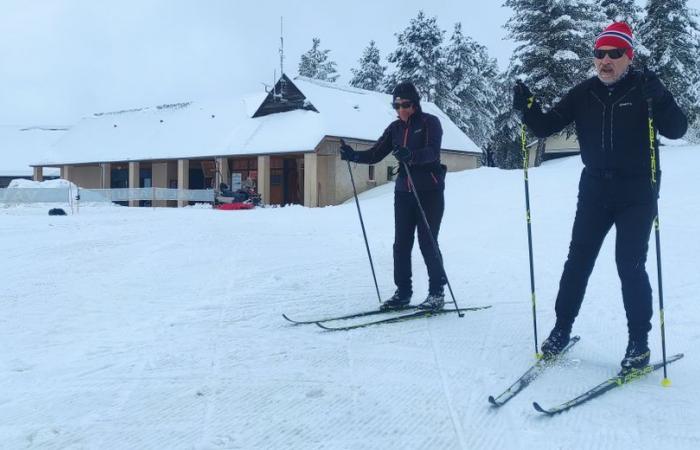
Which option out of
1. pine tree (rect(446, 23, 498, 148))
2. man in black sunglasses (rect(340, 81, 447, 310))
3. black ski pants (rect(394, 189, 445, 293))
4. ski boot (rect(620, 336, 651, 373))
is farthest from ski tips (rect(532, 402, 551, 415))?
pine tree (rect(446, 23, 498, 148))

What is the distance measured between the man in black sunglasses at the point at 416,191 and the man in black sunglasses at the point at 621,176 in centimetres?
140

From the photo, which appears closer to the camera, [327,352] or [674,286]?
[327,352]

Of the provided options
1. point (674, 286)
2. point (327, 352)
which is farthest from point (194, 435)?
point (674, 286)

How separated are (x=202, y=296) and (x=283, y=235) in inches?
195

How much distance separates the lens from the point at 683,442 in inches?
85.4

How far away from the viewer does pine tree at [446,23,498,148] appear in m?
37.8

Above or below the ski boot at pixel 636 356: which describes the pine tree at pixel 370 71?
above

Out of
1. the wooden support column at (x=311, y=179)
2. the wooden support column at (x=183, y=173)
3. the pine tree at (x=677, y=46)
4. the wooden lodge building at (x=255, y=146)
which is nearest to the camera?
the wooden support column at (x=311, y=179)

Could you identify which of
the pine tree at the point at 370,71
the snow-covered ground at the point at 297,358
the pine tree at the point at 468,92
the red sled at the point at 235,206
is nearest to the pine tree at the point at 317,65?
the pine tree at the point at 370,71

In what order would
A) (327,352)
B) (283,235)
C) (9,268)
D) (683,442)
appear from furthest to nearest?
(283,235), (9,268), (327,352), (683,442)

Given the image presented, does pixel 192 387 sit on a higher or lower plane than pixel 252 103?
lower

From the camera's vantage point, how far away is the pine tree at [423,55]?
116 ft

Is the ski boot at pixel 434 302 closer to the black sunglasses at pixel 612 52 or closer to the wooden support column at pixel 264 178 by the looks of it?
the black sunglasses at pixel 612 52

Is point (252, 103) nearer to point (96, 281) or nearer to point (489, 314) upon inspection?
point (96, 281)
